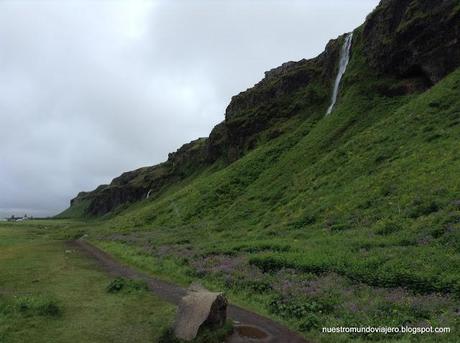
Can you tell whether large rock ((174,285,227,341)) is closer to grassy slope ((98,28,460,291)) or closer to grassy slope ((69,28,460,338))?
grassy slope ((69,28,460,338))

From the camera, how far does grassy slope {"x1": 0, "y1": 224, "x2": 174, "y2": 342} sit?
54.5 feet

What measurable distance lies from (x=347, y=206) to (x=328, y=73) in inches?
2554

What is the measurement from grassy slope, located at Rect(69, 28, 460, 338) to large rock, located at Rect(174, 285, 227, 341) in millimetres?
3229

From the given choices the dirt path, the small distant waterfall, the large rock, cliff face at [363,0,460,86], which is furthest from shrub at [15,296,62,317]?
the small distant waterfall

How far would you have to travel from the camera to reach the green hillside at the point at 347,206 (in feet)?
61.3

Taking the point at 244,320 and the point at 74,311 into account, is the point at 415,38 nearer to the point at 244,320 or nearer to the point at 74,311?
the point at 244,320

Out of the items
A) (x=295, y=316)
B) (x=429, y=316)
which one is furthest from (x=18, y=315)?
(x=429, y=316)

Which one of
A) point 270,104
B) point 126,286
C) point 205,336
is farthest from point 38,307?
point 270,104

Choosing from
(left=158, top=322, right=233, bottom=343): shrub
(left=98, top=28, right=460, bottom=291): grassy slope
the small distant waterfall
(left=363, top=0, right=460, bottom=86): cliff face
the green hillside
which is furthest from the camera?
the small distant waterfall

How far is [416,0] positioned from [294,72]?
1481 inches

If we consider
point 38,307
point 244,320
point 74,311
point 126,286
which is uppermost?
point 38,307

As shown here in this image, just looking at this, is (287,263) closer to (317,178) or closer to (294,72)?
(317,178)

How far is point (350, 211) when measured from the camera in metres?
34.3

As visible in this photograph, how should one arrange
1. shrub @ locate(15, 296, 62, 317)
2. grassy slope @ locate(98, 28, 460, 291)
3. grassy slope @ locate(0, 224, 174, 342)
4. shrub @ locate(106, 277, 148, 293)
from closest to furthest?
grassy slope @ locate(0, 224, 174, 342)
shrub @ locate(15, 296, 62, 317)
grassy slope @ locate(98, 28, 460, 291)
shrub @ locate(106, 277, 148, 293)
